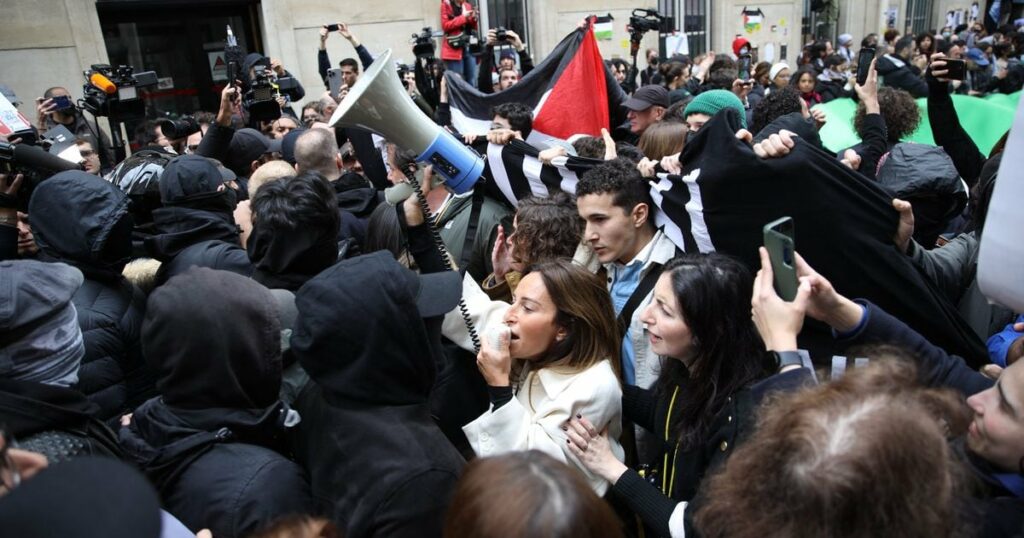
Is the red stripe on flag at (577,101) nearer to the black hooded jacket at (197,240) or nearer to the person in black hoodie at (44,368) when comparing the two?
the black hooded jacket at (197,240)

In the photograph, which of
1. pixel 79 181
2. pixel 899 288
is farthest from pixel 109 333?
pixel 899 288

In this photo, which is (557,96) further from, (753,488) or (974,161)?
(753,488)

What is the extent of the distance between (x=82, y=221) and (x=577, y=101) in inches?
112

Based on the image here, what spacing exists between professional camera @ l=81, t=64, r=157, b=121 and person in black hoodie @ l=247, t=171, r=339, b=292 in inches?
117

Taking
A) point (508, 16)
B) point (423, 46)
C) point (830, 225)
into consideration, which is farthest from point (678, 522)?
point (508, 16)

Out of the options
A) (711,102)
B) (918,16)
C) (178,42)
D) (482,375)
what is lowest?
(482,375)

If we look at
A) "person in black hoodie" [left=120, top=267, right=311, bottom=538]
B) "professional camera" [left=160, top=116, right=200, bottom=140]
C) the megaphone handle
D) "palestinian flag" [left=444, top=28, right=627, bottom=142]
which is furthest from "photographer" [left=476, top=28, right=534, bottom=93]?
"person in black hoodie" [left=120, top=267, right=311, bottom=538]

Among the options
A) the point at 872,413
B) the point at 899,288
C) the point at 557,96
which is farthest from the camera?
the point at 557,96

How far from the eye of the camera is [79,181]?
2574 mm

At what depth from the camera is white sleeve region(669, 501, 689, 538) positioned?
1.68 metres

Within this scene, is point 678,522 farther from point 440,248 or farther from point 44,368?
point 44,368

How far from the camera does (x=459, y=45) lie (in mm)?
7988

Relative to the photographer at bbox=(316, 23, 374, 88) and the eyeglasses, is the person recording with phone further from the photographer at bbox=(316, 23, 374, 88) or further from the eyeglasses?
the eyeglasses

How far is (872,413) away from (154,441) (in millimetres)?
1567
